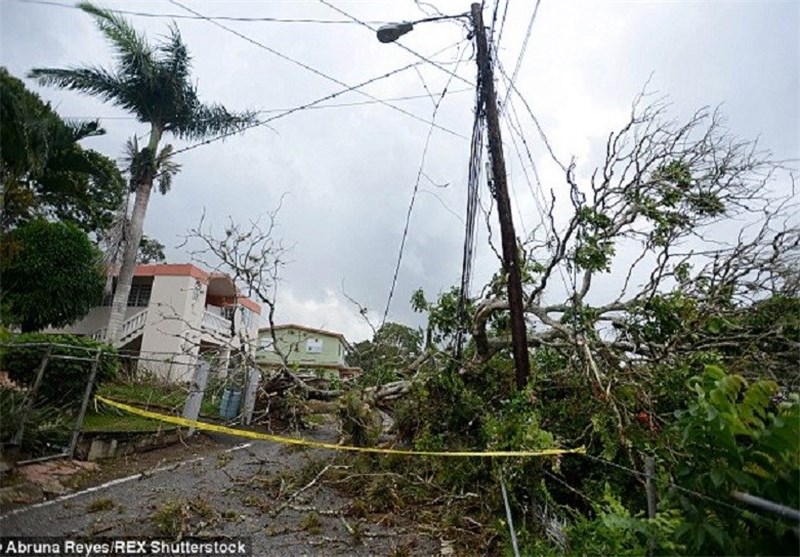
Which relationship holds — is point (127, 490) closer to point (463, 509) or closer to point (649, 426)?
point (463, 509)

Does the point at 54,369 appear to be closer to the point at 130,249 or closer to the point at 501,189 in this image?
the point at 130,249

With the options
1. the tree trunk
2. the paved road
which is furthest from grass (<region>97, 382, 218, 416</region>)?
the paved road

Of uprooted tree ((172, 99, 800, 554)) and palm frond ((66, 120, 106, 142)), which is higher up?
palm frond ((66, 120, 106, 142))

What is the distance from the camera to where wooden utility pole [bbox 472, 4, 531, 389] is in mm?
4133

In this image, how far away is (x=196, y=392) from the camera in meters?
7.63

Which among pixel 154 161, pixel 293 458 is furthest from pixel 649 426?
pixel 154 161

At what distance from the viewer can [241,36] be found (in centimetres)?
508

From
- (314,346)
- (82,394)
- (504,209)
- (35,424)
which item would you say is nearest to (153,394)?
(82,394)

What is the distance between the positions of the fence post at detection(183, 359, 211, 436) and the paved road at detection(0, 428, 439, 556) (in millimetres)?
2036

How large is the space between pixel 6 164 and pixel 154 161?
672 centimetres

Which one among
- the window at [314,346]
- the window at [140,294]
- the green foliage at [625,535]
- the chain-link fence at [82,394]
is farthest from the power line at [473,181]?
the window at [314,346]

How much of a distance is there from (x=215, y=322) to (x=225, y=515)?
1298cm

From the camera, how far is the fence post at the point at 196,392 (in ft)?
25.2

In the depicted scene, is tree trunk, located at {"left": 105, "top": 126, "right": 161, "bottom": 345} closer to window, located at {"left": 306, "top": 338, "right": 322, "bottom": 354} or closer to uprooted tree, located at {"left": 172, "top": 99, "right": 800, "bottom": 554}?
uprooted tree, located at {"left": 172, "top": 99, "right": 800, "bottom": 554}
